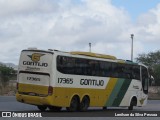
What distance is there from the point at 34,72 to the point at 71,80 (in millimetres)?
2195

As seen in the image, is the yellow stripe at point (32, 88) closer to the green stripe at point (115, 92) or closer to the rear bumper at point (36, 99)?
the rear bumper at point (36, 99)

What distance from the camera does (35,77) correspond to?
24938 millimetres

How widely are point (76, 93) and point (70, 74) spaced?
4.15 feet

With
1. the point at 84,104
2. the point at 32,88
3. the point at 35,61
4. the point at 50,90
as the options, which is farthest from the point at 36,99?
the point at 84,104

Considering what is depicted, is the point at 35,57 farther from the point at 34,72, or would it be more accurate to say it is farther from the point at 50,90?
the point at 50,90

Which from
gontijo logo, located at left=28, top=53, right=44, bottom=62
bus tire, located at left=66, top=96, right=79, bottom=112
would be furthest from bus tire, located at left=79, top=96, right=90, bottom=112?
gontijo logo, located at left=28, top=53, right=44, bottom=62

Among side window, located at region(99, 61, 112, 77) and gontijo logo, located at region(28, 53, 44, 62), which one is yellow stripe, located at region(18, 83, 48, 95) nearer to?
gontijo logo, located at region(28, 53, 44, 62)

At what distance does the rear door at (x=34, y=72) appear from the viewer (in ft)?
81.0

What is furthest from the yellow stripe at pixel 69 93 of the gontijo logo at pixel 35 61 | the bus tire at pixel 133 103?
the bus tire at pixel 133 103

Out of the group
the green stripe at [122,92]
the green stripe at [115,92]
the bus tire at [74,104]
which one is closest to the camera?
the bus tire at [74,104]

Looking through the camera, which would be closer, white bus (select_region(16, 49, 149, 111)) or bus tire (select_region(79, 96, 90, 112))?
white bus (select_region(16, 49, 149, 111))

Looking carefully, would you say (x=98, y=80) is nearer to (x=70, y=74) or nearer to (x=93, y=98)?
(x=93, y=98)

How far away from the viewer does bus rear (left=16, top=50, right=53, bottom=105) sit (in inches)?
969

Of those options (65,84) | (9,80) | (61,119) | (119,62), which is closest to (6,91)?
(9,80)
